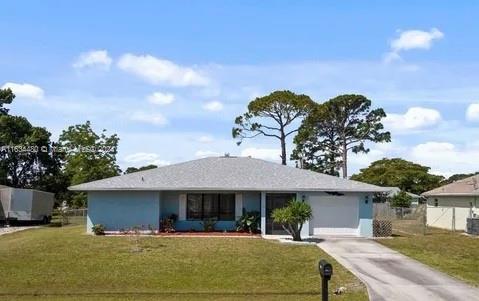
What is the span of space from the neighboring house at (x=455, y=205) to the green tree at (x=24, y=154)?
49.3 m

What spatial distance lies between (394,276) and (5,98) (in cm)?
6104

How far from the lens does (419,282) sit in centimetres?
1919

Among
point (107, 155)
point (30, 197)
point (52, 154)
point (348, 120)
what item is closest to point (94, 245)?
point (30, 197)

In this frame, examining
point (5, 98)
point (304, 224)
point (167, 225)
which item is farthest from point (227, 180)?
point (5, 98)

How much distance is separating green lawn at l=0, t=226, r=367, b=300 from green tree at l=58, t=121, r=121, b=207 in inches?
1405

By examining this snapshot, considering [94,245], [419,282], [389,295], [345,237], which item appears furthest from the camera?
[345,237]

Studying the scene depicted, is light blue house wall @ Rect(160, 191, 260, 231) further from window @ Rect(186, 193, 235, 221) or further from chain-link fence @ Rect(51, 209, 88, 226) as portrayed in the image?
chain-link fence @ Rect(51, 209, 88, 226)

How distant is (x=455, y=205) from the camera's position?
4253cm

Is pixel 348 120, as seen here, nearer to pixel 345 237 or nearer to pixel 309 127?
pixel 309 127

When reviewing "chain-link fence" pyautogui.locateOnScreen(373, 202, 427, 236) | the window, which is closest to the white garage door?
"chain-link fence" pyautogui.locateOnScreen(373, 202, 427, 236)

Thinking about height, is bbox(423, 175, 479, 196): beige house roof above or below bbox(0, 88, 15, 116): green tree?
below

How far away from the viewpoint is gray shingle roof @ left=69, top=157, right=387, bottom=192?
106 ft

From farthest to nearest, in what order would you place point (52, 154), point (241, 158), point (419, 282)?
point (52, 154) < point (241, 158) < point (419, 282)

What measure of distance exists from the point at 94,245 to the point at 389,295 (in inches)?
561
